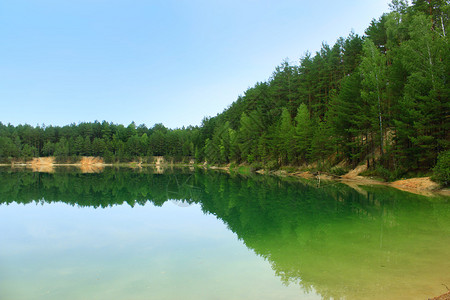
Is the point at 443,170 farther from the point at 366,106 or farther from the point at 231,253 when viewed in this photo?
the point at 231,253

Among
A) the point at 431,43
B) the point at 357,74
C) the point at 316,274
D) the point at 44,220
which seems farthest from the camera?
the point at 357,74

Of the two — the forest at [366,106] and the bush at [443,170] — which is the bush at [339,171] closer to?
the forest at [366,106]

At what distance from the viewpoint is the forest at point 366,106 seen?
27.6 meters

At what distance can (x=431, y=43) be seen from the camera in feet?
92.9

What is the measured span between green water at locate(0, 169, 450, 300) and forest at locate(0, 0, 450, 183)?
42.8 ft

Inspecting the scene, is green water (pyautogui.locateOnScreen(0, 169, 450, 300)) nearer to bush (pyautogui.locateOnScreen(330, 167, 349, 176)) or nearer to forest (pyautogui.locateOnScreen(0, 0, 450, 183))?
forest (pyautogui.locateOnScreen(0, 0, 450, 183))

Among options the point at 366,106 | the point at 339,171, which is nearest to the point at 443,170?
the point at 366,106

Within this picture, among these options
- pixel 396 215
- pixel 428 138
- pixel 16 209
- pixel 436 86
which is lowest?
pixel 16 209

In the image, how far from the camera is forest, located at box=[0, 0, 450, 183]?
1088 inches

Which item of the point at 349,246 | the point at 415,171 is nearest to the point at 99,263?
the point at 349,246

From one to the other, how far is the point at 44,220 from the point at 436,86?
33.2 metres

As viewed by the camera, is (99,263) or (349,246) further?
(349,246)

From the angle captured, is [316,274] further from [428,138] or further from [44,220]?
[428,138]

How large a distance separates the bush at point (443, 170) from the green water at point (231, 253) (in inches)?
279
